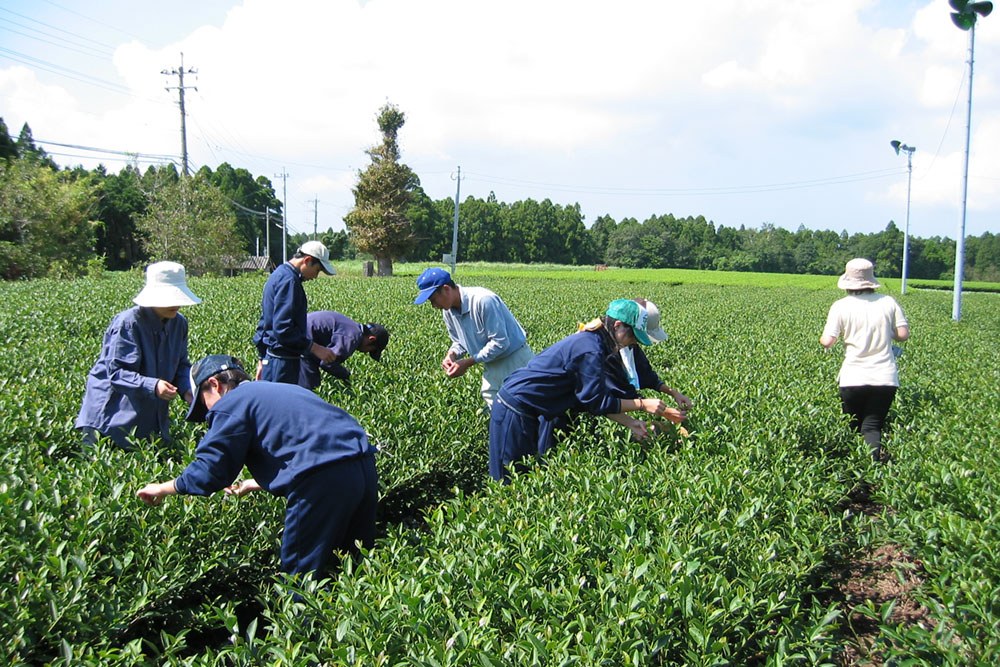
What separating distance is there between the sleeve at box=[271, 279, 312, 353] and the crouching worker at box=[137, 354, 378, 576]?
77.4 inches

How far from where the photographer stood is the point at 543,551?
2957mm

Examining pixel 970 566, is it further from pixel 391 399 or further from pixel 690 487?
pixel 391 399

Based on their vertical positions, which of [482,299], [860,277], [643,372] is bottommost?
[643,372]

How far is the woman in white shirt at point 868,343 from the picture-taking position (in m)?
5.79

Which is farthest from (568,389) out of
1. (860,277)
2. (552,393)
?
(860,277)

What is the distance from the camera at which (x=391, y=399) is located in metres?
6.07

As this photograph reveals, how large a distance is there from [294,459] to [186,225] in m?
38.8

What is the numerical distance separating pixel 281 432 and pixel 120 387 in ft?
6.10

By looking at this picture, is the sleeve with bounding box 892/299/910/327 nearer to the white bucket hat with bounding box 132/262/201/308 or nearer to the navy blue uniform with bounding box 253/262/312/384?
the navy blue uniform with bounding box 253/262/312/384

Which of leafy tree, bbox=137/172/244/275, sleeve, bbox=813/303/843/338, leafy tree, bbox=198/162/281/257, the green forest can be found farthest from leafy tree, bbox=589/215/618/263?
sleeve, bbox=813/303/843/338

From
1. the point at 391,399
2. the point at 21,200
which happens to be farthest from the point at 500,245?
the point at 391,399

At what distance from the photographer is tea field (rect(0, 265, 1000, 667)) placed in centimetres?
245

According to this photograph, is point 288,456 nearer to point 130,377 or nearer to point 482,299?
point 130,377

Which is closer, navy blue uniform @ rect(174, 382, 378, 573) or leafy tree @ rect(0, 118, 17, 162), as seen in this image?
navy blue uniform @ rect(174, 382, 378, 573)
